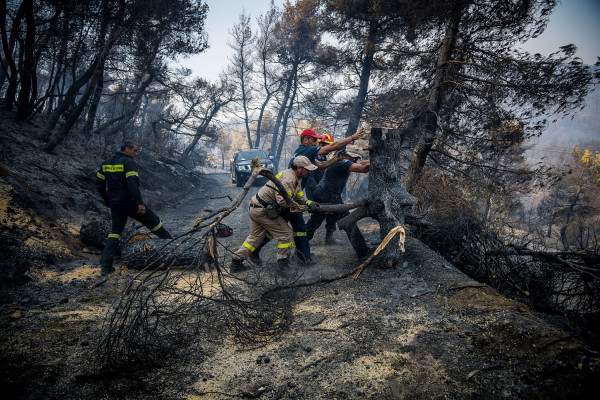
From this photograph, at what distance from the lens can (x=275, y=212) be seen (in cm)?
412

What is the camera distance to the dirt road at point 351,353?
193 cm

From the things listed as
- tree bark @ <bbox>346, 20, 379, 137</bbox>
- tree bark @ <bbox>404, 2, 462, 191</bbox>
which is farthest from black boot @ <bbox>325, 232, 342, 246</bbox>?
tree bark @ <bbox>346, 20, 379, 137</bbox>

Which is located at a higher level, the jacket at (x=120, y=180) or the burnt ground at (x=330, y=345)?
the jacket at (x=120, y=180)

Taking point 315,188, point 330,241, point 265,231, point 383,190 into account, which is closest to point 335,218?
point 330,241

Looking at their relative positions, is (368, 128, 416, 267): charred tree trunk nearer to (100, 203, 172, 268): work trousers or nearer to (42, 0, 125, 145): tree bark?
(100, 203, 172, 268): work trousers

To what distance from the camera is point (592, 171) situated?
22.2m

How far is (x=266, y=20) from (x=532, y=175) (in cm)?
2011

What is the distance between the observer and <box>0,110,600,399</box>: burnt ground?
1954 millimetres

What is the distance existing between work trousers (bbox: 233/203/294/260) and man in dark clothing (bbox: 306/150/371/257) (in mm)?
1116

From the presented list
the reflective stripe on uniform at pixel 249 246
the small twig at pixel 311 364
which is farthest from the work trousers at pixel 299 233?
the small twig at pixel 311 364

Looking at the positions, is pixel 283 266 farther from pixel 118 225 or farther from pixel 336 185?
pixel 118 225

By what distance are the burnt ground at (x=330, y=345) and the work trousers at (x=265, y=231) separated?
0.39 metres

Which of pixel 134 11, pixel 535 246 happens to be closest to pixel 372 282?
pixel 535 246

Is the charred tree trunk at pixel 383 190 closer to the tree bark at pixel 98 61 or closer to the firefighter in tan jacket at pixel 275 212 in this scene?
the firefighter in tan jacket at pixel 275 212
